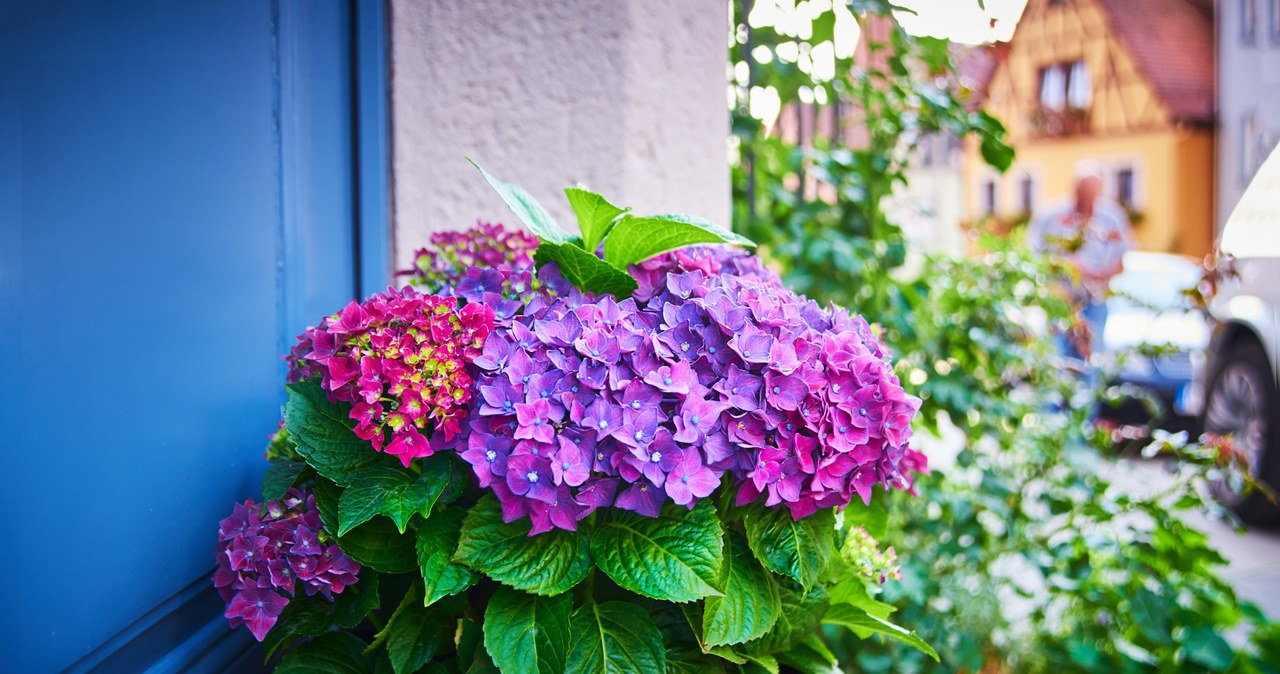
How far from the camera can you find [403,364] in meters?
0.94

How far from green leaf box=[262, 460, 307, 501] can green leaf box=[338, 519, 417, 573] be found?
4.7 inches

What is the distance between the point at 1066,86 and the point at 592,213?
72.4 feet

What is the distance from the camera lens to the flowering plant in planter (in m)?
0.93

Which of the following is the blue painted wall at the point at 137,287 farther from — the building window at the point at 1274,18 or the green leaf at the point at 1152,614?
the building window at the point at 1274,18

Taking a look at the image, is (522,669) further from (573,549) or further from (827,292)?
(827,292)

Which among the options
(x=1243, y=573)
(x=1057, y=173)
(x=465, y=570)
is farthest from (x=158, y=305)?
(x=1057, y=173)

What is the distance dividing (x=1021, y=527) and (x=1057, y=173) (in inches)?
809

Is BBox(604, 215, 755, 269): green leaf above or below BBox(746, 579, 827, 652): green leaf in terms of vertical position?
above

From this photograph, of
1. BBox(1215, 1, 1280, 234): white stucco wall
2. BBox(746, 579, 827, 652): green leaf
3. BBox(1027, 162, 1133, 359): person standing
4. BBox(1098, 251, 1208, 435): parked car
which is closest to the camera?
BBox(746, 579, 827, 652): green leaf

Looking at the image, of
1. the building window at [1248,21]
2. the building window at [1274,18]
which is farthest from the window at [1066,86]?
the building window at [1274,18]

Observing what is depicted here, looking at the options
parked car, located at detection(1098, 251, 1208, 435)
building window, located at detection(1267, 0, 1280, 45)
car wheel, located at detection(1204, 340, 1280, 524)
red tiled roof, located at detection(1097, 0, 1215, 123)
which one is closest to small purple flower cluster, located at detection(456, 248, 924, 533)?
car wheel, located at detection(1204, 340, 1280, 524)

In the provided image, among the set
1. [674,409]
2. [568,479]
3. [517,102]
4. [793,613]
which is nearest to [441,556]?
[568,479]

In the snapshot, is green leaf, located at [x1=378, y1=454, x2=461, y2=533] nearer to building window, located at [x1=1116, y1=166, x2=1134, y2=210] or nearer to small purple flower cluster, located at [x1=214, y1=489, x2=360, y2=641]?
small purple flower cluster, located at [x1=214, y1=489, x2=360, y2=641]

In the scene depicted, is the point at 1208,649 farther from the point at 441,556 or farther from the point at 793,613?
the point at 441,556
